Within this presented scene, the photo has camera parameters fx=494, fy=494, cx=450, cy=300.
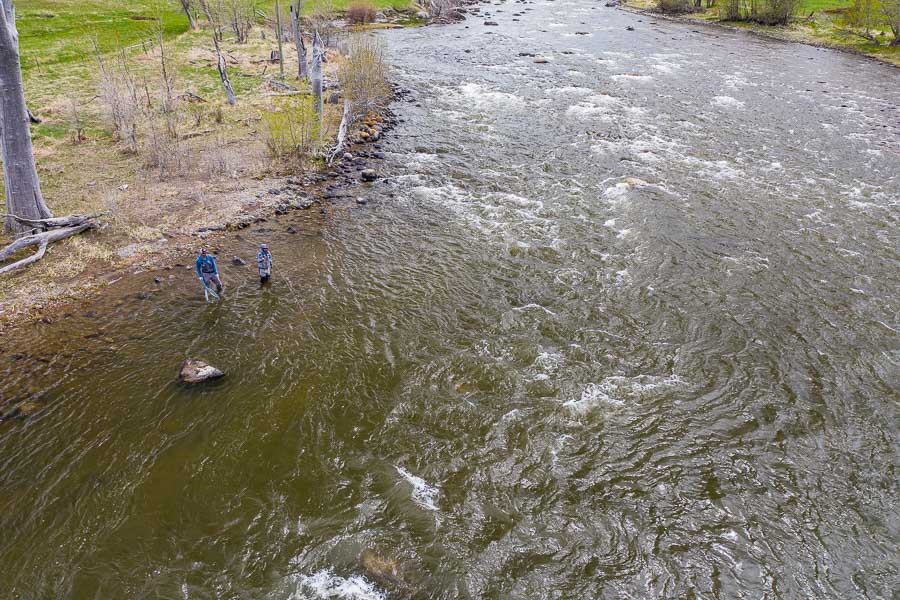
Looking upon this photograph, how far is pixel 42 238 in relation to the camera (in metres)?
18.5

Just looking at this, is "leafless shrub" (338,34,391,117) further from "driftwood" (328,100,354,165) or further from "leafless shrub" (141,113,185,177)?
"leafless shrub" (141,113,185,177)

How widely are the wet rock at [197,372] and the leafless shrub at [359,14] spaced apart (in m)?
59.6

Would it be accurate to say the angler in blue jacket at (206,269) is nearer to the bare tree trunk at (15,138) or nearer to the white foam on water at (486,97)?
the bare tree trunk at (15,138)

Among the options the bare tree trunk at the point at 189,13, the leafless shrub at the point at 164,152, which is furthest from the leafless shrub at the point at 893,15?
the bare tree trunk at the point at 189,13

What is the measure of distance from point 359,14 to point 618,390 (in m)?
62.8

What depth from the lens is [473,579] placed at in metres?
9.94

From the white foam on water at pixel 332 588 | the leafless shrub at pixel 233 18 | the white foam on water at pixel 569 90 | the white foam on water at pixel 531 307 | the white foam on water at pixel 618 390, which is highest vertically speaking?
the leafless shrub at pixel 233 18

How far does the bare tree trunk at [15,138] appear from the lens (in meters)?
17.2

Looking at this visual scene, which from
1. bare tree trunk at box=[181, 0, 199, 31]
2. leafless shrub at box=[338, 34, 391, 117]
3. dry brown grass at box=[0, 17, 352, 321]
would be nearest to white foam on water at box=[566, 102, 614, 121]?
leafless shrub at box=[338, 34, 391, 117]

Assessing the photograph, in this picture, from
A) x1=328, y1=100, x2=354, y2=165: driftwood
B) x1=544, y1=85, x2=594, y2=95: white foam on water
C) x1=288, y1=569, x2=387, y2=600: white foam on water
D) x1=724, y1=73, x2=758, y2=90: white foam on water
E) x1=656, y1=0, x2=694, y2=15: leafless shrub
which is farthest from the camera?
x1=656, y1=0, x2=694, y2=15: leafless shrub

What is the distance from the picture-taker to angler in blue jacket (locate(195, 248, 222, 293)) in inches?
636

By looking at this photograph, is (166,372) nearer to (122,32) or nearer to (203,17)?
(122,32)

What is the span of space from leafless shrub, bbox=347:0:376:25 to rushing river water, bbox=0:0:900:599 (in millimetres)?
46325

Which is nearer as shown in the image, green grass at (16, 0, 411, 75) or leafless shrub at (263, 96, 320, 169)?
leafless shrub at (263, 96, 320, 169)
